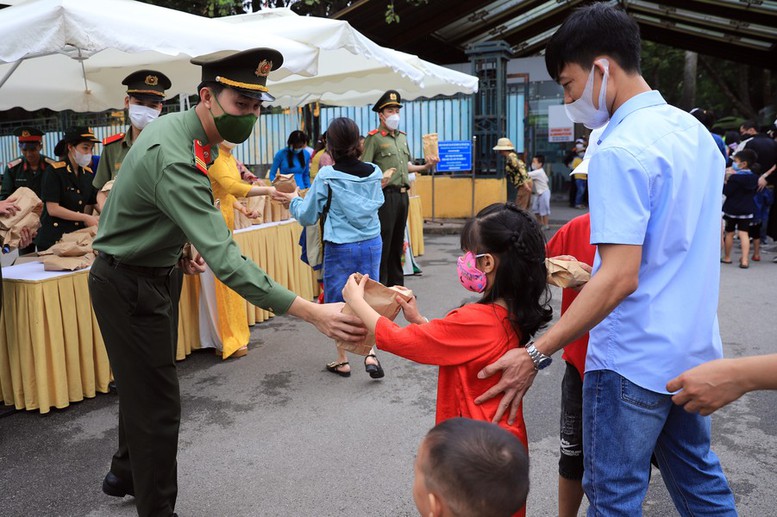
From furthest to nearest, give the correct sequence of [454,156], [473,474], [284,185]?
1. [454,156]
2. [284,185]
3. [473,474]

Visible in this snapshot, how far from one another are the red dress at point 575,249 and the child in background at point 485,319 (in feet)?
1.00

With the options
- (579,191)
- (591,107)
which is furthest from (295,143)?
(579,191)

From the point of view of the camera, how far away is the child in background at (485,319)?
1983 millimetres

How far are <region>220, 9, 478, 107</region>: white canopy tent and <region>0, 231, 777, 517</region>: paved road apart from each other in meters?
2.91

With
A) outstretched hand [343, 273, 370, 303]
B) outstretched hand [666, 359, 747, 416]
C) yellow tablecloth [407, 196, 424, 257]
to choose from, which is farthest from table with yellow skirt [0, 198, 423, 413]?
yellow tablecloth [407, 196, 424, 257]

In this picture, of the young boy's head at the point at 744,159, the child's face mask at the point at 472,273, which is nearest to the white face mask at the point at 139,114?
the child's face mask at the point at 472,273

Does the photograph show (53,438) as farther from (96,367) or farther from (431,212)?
(431,212)

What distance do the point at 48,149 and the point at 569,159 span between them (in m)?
12.4

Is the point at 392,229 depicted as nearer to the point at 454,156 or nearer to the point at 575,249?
the point at 575,249

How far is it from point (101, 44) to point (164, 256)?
213 cm

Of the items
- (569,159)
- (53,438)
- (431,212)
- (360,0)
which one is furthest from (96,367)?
(569,159)

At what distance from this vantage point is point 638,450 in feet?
5.67

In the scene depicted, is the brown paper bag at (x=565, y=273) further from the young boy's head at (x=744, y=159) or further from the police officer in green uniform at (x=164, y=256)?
the young boy's head at (x=744, y=159)

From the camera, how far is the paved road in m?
3.13
